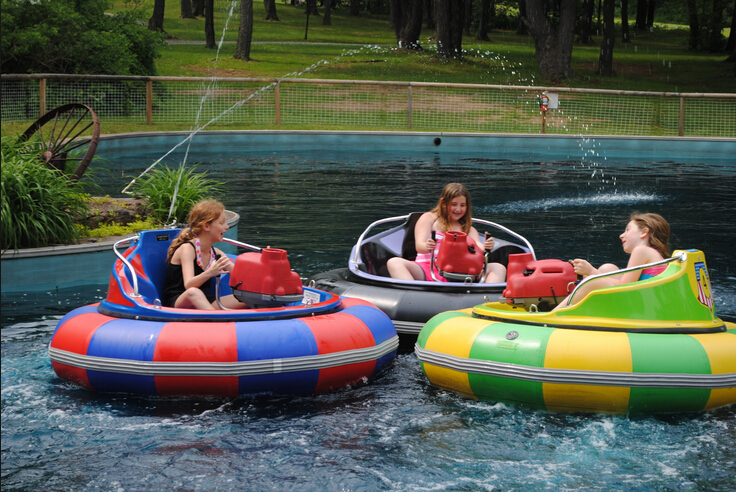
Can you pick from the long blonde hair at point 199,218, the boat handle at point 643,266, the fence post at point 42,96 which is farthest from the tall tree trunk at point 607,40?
the long blonde hair at point 199,218

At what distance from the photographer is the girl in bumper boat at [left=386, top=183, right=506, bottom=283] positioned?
6.27 meters

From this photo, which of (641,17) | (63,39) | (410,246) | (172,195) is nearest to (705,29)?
(641,17)

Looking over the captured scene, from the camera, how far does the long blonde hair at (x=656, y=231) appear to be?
5043mm

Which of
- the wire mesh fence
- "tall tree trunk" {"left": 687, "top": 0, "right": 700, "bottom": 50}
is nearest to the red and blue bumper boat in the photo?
the wire mesh fence

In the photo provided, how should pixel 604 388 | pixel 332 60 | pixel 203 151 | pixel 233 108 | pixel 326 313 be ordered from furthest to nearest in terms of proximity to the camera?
pixel 332 60
pixel 233 108
pixel 203 151
pixel 326 313
pixel 604 388

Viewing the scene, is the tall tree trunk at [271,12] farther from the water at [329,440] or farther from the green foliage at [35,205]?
the water at [329,440]

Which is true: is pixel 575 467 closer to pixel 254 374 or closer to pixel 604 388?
pixel 604 388

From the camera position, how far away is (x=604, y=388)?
4562mm

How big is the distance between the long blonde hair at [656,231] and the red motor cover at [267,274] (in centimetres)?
231

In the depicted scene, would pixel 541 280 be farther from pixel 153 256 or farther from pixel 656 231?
pixel 153 256

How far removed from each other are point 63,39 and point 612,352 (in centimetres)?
1798

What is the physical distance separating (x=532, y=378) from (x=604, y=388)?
16.3 inches

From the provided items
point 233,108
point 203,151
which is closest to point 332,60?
point 233,108

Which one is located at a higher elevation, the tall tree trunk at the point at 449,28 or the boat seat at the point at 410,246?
the tall tree trunk at the point at 449,28
